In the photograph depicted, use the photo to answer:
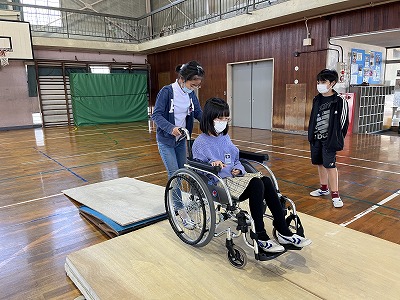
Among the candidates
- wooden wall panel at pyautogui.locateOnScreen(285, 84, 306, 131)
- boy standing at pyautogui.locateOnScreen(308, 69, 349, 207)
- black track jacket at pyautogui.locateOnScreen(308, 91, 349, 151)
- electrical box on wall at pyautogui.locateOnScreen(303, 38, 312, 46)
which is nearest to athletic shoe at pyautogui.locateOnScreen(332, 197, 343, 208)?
boy standing at pyautogui.locateOnScreen(308, 69, 349, 207)

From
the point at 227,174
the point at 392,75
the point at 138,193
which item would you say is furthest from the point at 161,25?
the point at 227,174

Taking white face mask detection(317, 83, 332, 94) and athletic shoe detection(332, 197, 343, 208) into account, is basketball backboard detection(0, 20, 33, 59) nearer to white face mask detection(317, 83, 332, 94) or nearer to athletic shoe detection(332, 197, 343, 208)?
white face mask detection(317, 83, 332, 94)

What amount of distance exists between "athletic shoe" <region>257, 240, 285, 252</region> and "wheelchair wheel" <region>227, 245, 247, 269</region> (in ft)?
0.40

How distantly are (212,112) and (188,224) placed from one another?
27.9 inches

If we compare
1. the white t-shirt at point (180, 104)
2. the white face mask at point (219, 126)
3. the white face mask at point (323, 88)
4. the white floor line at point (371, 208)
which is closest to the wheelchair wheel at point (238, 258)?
the white face mask at point (219, 126)

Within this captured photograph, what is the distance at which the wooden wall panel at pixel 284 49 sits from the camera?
17.5ft

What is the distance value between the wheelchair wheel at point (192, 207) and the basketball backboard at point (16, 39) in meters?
7.77

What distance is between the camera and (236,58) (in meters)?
7.79

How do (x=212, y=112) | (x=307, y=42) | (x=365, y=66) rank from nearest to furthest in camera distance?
(x=212, y=112)
(x=307, y=42)
(x=365, y=66)

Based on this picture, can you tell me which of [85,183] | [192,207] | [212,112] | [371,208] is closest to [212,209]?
[192,207]

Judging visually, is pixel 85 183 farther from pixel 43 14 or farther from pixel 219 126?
pixel 43 14

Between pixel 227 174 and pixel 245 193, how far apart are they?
0.25m

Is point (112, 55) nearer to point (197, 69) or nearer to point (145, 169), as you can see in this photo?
point (145, 169)

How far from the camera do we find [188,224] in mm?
1892
